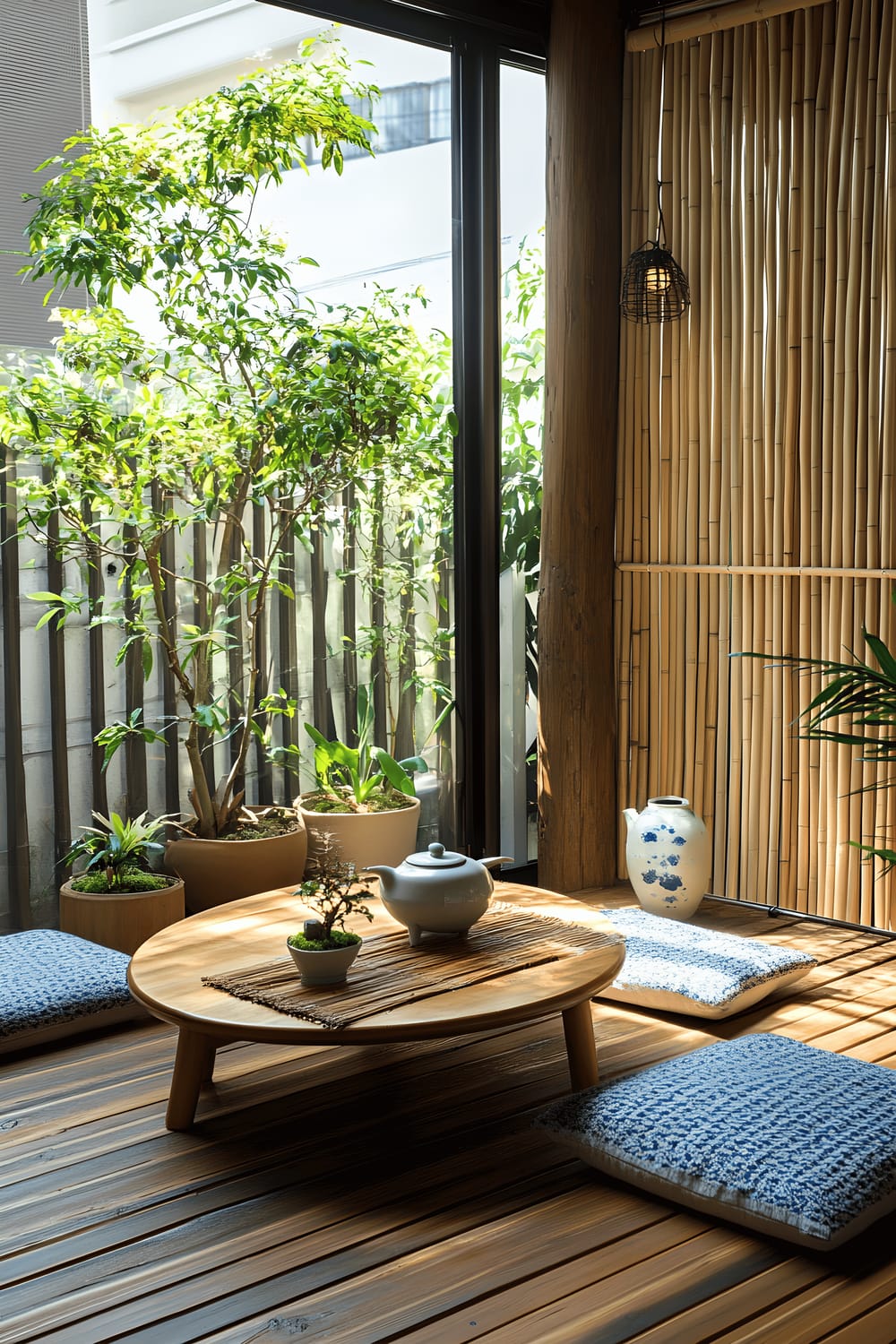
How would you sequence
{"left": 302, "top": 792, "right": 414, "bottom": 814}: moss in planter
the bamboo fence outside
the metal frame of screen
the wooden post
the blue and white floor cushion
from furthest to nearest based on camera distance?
1. the metal frame of screen
2. the wooden post
3. {"left": 302, "top": 792, "right": 414, "bottom": 814}: moss in planter
4. the bamboo fence outside
5. the blue and white floor cushion

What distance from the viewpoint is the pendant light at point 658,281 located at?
3.96 m

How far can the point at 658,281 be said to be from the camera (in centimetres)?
395

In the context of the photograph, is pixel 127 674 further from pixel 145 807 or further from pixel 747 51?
pixel 747 51

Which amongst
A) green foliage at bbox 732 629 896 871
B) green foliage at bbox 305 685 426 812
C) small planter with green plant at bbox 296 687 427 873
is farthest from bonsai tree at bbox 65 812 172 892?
green foliage at bbox 732 629 896 871

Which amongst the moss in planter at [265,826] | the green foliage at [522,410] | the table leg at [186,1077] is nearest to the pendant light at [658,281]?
the green foliage at [522,410]

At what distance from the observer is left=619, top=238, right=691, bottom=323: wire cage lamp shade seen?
3957 millimetres

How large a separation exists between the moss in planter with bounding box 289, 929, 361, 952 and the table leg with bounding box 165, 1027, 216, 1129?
0.25 m

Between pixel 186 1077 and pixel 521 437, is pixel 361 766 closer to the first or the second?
pixel 521 437

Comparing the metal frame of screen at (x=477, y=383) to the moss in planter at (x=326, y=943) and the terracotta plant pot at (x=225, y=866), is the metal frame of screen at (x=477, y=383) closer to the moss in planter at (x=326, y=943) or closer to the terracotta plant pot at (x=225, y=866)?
the terracotta plant pot at (x=225, y=866)

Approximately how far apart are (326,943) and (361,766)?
175 cm

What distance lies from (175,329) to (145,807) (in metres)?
1.36

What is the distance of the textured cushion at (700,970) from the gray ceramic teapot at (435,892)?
0.47 m

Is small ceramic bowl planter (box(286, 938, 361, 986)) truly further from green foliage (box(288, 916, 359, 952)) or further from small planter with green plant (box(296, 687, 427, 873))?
small planter with green plant (box(296, 687, 427, 873))

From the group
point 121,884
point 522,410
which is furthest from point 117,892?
point 522,410
